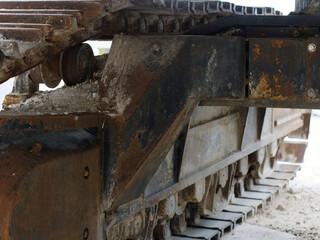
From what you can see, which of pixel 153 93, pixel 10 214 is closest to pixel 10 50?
pixel 10 214

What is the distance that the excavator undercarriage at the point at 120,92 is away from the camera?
257cm

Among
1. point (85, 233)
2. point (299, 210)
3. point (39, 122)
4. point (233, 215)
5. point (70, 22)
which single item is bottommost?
point (299, 210)

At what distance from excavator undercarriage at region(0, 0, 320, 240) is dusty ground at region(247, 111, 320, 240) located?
92.9 inches

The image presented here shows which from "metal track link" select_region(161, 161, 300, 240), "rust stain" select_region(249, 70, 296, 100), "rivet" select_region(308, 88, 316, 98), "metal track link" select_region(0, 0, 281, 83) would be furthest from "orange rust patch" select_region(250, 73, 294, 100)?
"metal track link" select_region(161, 161, 300, 240)

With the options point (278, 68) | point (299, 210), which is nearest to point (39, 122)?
point (278, 68)

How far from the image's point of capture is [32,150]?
2582 millimetres

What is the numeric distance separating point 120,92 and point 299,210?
14.1 feet

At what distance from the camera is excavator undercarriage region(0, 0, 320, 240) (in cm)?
257

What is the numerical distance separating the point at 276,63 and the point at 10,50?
1.47 meters

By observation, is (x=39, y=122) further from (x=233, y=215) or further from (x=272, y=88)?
(x=233, y=215)

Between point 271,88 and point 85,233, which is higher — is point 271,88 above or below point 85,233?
above

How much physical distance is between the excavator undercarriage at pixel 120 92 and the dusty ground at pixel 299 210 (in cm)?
236

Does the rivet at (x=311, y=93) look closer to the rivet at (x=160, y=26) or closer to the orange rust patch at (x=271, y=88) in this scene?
the orange rust patch at (x=271, y=88)

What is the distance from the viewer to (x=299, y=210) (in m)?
6.77
